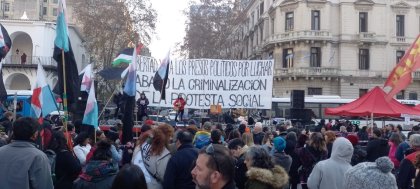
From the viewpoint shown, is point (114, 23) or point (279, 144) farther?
point (114, 23)

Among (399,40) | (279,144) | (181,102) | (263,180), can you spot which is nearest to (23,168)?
(263,180)

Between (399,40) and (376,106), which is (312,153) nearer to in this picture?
(376,106)

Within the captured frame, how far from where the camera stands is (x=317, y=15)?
46625 millimetres

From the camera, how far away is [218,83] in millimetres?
20406

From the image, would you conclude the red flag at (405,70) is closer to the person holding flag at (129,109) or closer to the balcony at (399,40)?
the person holding flag at (129,109)

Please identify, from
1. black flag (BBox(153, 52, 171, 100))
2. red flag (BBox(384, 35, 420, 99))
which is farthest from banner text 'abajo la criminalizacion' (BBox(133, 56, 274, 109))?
red flag (BBox(384, 35, 420, 99))

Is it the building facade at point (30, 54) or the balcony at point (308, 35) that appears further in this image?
the building facade at point (30, 54)

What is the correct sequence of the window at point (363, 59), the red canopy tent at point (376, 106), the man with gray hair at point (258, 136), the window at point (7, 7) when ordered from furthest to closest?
1. the window at point (7, 7)
2. the window at point (363, 59)
3. the red canopy tent at point (376, 106)
4. the man with gray hair at point (258, 136)

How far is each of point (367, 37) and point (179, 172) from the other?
4292 centimetres

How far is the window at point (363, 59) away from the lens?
4684 cm

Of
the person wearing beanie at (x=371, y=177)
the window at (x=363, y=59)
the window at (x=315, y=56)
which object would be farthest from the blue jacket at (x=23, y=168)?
the window at (x=363, y=59)

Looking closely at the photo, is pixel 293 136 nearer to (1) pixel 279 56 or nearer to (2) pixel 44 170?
(2) pixel 44 170

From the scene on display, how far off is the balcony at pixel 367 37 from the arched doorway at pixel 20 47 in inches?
1141

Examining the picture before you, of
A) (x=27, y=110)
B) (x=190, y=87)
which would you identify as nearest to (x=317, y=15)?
(x=27, y=110)
